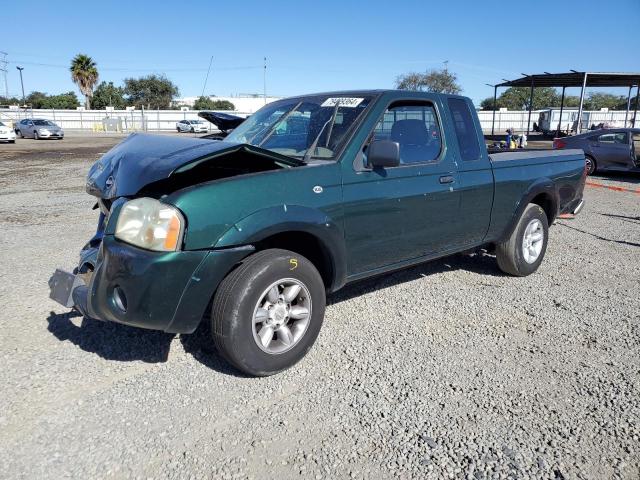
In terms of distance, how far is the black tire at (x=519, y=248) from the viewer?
5301 mm

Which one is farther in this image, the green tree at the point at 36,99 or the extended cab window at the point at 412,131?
the green tree at the point at 36,99

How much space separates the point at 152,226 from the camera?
9.62 feet

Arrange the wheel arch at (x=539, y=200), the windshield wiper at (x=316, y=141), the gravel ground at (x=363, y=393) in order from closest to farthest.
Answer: the gravel ground at (x=363, y=393) < the windshield wiper at (x=316, y=141) < the wheel arch at (x=539, y=200)

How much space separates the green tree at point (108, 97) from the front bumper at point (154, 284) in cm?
8790

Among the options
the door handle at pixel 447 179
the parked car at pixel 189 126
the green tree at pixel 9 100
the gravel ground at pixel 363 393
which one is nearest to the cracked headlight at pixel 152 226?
the gravel ground at pixel 363 393

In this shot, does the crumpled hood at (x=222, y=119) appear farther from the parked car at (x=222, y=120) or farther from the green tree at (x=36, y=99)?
the green tree at (x=36, y=99)

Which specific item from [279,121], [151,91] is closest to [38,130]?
[279,121]

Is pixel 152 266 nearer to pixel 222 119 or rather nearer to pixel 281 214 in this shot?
pixel 281 214

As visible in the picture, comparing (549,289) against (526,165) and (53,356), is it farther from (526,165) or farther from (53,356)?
(53,356)

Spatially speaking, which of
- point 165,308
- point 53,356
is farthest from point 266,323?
point 53,356

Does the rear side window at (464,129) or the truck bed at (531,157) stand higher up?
the rear side window at (464,129)

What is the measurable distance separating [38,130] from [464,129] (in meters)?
36.6

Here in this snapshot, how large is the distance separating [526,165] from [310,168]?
283 centimetres

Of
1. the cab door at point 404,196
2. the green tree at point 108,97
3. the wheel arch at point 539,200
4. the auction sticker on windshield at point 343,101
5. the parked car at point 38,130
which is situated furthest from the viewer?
the green tree at point 108,97
